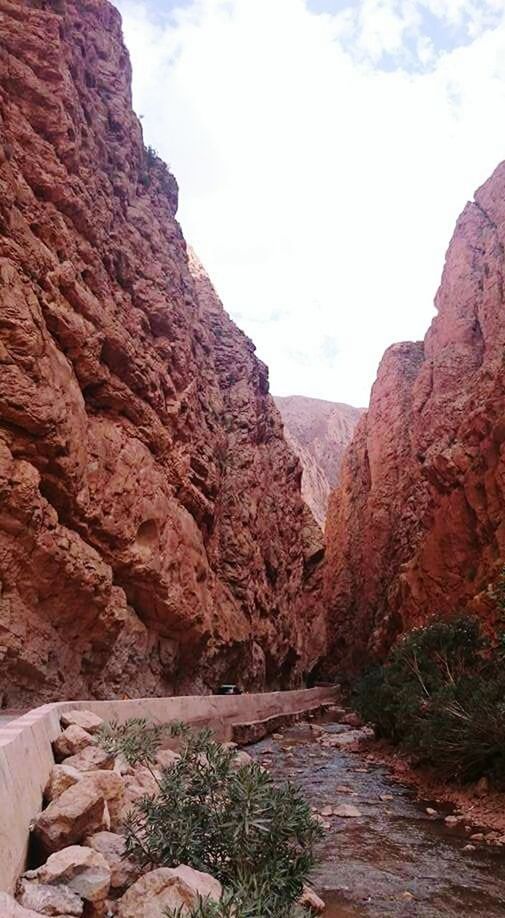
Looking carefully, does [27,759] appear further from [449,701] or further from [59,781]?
[449,701]

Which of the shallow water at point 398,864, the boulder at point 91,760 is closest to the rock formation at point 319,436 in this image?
the shallow water at point 398,864

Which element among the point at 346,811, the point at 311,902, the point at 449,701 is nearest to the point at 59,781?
the point at 311,902

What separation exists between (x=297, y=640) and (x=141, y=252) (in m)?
27.0

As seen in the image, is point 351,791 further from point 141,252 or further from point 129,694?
point 141,252

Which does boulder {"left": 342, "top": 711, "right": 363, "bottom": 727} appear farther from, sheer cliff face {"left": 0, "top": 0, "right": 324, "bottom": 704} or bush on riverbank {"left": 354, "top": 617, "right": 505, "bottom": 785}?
bush on riverbank {"left": 354, "top": 617, "right": 505, "bottom": 785}

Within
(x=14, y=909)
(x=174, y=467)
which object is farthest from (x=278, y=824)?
(x=174, y=467)

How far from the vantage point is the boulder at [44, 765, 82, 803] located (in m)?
5.78

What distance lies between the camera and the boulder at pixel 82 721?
856 centimetres

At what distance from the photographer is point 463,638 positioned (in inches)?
721

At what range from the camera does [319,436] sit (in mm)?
110375

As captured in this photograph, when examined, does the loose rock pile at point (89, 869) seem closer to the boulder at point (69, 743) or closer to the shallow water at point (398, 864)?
the boulder at point (69, 743)

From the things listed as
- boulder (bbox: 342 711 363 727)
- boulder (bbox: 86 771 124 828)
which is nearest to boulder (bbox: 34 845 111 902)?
boulder (bbox: 86 771 124 828)

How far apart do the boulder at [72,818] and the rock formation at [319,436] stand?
86258mm

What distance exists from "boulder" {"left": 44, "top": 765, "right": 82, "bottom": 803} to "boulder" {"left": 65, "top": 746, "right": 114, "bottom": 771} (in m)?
0.75
